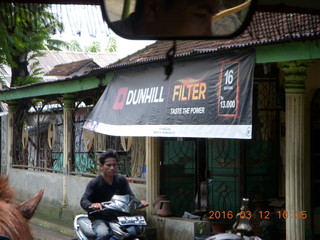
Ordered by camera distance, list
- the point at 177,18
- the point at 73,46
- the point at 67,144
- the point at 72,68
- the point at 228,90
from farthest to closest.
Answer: the point at 73,46 → the point at 72,68 → the point at 67,144 → the point at 228,90 → the point at 177,18

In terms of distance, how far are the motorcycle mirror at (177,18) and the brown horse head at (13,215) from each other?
1164mm

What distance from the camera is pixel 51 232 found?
13125 mm

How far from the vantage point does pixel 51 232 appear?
1312 centimetres

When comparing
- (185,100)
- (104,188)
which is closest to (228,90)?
(185,100)

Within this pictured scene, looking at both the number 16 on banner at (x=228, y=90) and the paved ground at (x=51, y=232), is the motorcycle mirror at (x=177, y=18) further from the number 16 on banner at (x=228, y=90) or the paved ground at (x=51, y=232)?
the paved ground at (x=51, y=232)

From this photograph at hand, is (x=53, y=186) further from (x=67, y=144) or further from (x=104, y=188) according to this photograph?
(x=104, y=188)

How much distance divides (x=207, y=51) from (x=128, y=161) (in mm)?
4199

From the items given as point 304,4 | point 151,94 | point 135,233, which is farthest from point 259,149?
point 304,4

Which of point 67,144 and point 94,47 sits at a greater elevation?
point 94,47

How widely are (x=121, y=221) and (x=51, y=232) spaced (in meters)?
5.74

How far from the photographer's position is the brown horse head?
3.24 m

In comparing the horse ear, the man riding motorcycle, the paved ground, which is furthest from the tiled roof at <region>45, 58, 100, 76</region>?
the horse ear
